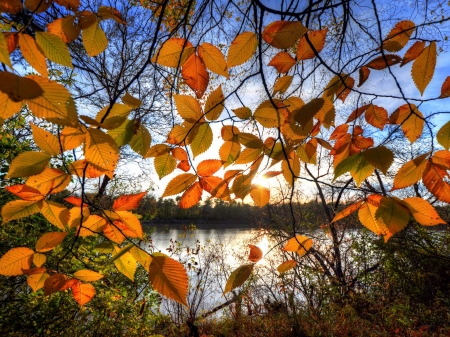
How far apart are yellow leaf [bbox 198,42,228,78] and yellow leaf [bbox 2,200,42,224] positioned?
1.54 feet

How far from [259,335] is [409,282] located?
2341mm

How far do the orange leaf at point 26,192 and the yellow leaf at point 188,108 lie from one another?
33cm

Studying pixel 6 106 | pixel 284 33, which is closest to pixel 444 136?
pixel 284 33

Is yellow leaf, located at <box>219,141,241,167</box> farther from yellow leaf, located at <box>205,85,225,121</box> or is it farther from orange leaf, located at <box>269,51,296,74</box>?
orange leaf, located at <box>269,51,296,74</box>

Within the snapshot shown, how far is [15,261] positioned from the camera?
0.56 meters

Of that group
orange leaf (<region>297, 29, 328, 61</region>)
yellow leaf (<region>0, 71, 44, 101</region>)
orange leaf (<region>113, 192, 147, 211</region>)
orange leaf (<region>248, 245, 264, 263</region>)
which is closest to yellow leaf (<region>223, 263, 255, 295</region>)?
orange leaf (<region>248, 245, 264, 263</region>)

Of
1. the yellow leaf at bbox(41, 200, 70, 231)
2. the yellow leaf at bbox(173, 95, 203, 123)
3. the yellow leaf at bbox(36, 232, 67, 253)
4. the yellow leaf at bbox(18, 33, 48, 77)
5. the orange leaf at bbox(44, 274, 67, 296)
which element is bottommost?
the orange leaf at bbox(44, 274, 67, 296)

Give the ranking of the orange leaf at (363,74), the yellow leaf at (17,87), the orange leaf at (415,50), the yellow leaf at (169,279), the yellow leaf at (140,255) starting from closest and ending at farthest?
the yellow leaf at (17,87)
the yellow leaf at (169,279)
the yellow leaf at (140,255)
the orange leaf at (415,50)
the orange leaf at (363,74)

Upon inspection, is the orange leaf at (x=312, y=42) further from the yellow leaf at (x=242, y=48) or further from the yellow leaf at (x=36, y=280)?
the yellow leaf at (x=36, y=280)

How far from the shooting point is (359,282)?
185 inches

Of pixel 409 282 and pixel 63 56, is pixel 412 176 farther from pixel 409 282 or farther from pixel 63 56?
pixel 409 282

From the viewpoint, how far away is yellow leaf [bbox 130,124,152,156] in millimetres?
603

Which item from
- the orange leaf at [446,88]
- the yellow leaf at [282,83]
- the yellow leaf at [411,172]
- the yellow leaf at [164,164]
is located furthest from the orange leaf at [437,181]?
the yellow leaf at [164,164]

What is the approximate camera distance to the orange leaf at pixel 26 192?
0.52m
